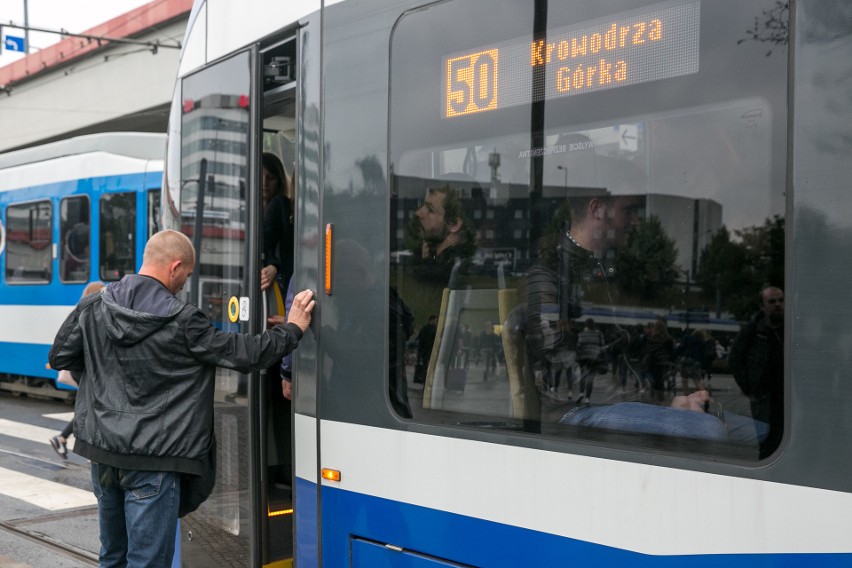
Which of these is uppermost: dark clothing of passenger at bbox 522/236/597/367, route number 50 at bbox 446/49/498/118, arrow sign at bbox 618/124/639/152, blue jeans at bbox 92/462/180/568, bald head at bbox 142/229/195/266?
route number 50 at bbox 446/49/498/118

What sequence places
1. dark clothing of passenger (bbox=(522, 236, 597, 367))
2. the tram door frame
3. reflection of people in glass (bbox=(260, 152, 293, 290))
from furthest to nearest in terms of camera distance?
1. reflection of people in glass (bbox=(260, 152, 293, 290))
2. the tram door frame
3. dark clothing of passenger (bbox=(522, 236, 597, 367))

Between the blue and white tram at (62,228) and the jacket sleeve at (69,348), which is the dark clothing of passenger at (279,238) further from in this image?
the blue and white tram at (62,228)

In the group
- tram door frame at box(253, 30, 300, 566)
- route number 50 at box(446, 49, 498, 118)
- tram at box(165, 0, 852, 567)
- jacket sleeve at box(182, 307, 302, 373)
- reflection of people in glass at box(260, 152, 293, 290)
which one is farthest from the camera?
reflection of people in glass at box(260, 152, 293, 290)

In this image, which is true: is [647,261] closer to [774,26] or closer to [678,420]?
[678,420]

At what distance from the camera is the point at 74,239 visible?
13.9 m

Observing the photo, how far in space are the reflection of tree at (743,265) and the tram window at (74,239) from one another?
12.5 metres

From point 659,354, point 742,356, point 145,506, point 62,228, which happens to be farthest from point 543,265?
point 62,228

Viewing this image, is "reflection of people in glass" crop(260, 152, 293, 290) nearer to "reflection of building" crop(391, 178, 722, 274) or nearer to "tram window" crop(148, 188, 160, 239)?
"reflection of building" crop(391, 178, 722, 274)

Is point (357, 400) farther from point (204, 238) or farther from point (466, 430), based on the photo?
point (204, 238)

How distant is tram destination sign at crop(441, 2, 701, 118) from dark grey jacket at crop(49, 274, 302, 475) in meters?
1.15

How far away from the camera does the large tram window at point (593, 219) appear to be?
2.34 m

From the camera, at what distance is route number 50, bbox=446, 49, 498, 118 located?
2.92 meters

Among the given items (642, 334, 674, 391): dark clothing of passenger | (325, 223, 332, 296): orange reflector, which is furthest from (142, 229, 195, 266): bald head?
(642, 334, 674, 391): dark clothing of passenger

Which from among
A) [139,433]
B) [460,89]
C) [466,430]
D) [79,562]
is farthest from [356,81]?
[79,562]
